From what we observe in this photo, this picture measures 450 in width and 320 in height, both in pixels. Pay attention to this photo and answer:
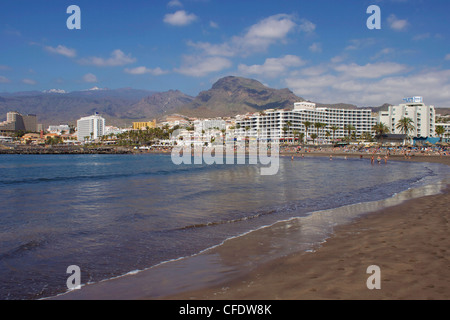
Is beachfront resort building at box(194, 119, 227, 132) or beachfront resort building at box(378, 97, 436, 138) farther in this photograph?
beachfront resort building at box(194, 119, 227, 132)

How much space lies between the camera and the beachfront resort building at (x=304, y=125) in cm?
14738

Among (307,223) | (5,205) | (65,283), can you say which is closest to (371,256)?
(307,223)

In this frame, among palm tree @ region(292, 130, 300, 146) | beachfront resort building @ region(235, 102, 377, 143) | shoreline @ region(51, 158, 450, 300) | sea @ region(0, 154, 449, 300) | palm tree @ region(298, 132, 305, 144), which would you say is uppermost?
beachfront resort building @ region(235, 102, 377, 143)

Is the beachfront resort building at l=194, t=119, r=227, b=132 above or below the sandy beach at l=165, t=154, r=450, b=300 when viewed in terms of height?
above

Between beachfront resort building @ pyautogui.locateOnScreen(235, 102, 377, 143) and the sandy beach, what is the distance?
131 meters

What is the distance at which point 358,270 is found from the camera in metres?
6.12

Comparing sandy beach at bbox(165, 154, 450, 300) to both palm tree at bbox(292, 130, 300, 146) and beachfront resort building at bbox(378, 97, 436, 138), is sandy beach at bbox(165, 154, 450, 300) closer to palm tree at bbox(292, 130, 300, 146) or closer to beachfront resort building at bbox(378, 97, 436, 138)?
palm tree at bbox(292, 130, 300, 146)

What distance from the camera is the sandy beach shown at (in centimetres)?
512

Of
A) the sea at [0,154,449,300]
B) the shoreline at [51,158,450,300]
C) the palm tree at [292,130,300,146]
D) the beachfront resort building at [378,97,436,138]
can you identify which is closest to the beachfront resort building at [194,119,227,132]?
the palm tree at [292,130,300,146]

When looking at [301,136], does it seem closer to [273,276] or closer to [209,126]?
[209,126]

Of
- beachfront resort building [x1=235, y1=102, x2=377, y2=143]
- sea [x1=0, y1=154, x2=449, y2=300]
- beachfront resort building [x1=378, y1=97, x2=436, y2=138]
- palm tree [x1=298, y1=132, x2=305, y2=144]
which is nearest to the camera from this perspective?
sea [x1=0, y1=154, x2=449, y2=300]

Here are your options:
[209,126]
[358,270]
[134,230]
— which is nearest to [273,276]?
[358,270]

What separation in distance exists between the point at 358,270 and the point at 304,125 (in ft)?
487

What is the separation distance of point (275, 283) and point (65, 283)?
158 inches
